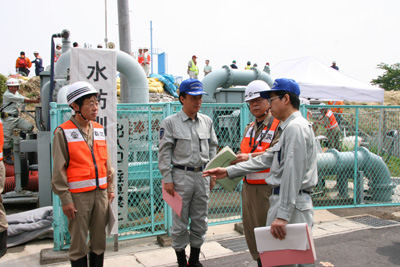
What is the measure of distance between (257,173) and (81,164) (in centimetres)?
175

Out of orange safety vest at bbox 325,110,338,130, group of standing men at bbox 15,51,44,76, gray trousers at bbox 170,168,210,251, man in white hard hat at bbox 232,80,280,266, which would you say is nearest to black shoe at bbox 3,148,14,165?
gray trousers at bbox 170,168,210,251

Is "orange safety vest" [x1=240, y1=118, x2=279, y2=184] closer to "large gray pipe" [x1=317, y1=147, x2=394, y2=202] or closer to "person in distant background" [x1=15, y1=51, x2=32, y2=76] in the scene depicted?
"large gray pipe" [x1=317, y1=147, x2=394, y2=202]

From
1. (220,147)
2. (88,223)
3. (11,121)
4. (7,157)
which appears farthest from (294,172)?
(7,157)

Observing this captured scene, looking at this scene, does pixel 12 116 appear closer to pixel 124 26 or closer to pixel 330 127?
pixel 124 26

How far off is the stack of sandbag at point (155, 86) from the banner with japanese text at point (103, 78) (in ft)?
40.5

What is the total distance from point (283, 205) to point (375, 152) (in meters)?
5.68

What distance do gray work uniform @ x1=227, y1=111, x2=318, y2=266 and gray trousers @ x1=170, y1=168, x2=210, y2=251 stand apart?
4.26ft

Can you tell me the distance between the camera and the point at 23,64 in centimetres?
1881

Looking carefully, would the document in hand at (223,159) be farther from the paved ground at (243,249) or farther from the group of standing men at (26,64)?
the group of standing men at (26,64)

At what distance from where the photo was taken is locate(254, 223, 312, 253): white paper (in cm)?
227

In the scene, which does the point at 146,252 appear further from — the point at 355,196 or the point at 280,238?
the point at 355,196

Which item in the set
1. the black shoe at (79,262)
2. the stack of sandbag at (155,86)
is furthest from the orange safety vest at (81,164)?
the stack of sandbag at (155,86)

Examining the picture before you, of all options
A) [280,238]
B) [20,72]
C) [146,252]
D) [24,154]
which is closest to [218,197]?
[146,252]

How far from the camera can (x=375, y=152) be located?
7047 millimetres
